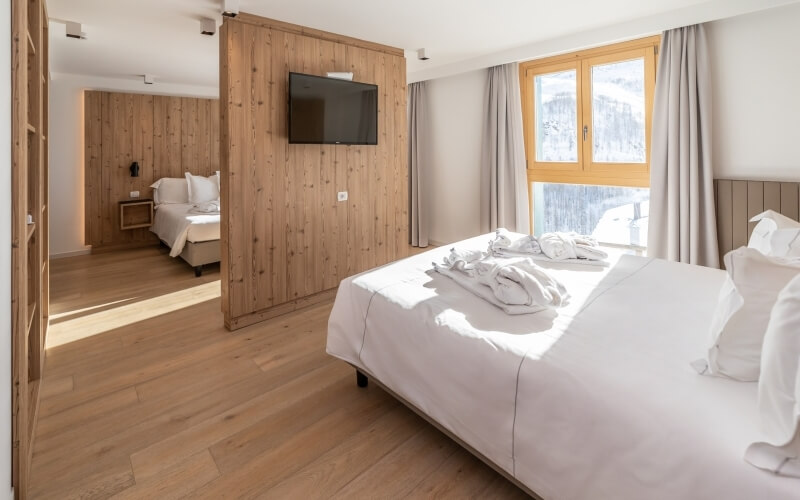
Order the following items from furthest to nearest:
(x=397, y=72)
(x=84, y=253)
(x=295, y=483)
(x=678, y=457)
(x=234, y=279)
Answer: (x=84, y=253) < (x=397, y=72) < (x=234, y=279) < (x=295, y=483) < (x=678, y=457)

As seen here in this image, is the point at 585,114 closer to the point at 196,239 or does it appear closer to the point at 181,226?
the point at 196,239

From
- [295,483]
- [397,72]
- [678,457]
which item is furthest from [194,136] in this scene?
[678,457]

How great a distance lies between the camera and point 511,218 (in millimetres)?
4977

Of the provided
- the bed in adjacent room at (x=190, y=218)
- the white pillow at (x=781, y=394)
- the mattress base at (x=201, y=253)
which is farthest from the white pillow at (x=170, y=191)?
the white pillow at (x=781, y=394)

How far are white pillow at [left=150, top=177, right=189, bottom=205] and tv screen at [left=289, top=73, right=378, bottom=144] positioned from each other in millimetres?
3731

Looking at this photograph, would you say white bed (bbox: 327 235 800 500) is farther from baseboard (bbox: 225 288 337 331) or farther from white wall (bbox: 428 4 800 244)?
white wall (bbox: 428 4 800 244)

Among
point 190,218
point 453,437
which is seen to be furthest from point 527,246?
point 190,218

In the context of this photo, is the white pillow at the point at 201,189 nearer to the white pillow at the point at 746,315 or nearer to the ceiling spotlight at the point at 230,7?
the ceiling spotlight at the point at 230,7

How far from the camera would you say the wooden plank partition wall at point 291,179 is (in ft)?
10.4

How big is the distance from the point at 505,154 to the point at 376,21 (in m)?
2.15

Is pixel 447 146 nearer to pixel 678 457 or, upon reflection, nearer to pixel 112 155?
pixel 112 155

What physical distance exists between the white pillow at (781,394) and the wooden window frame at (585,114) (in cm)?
333

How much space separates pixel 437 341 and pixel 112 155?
6150 mm

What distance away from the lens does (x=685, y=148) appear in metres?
3.48
